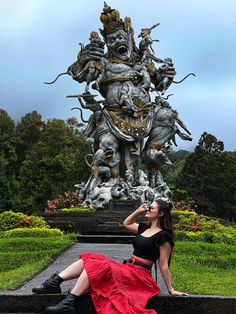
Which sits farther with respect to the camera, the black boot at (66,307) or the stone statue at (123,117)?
the stone statue at (123,117)

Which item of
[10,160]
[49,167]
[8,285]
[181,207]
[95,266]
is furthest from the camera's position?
[10,160]

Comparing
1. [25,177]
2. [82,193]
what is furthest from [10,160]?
[82,193]

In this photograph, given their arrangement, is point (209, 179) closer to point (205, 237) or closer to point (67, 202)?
point (67, 202)

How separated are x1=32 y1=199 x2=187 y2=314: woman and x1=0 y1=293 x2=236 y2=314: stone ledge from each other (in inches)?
3.4

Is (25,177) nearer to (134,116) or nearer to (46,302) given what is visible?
(134,116)

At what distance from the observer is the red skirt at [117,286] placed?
5.11 metres

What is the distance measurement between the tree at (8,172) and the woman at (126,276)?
101 feet

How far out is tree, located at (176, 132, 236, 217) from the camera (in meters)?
39.3

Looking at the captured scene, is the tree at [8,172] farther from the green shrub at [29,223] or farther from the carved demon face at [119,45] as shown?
the green shrub at [29,223]

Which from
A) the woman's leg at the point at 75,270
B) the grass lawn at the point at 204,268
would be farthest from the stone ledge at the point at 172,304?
the grass lawn at the point at 204,268

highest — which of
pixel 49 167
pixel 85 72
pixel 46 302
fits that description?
pixel 85 72

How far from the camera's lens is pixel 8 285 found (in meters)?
6.59

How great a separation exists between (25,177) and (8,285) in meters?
31.2

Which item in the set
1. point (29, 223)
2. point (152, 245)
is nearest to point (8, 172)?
point (29, 223)
